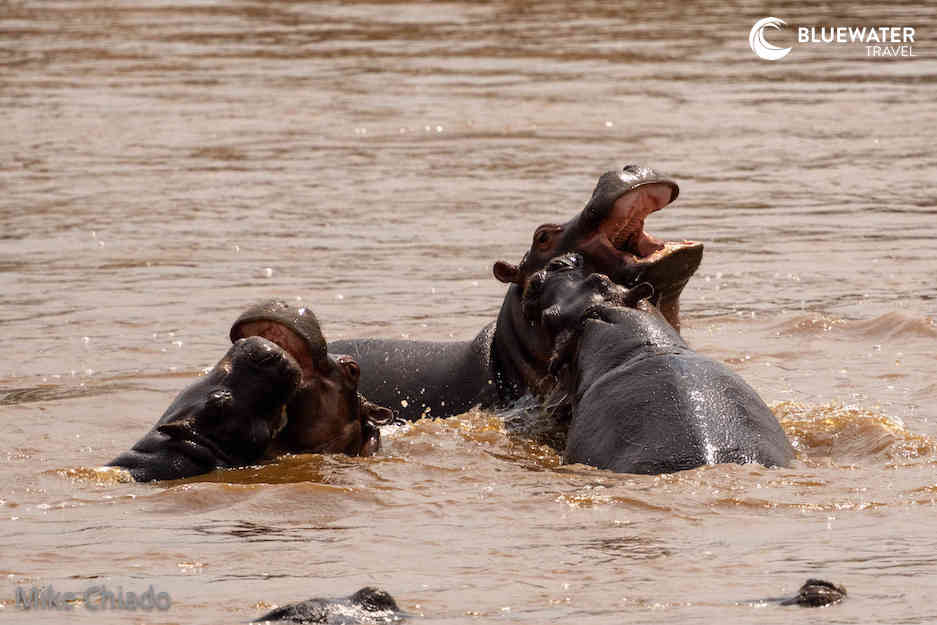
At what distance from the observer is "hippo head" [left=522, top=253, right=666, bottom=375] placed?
6719 mm

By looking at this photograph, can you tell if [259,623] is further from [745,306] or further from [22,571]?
[745,306]

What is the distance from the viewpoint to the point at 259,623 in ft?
14.4

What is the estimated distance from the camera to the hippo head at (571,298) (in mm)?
6719

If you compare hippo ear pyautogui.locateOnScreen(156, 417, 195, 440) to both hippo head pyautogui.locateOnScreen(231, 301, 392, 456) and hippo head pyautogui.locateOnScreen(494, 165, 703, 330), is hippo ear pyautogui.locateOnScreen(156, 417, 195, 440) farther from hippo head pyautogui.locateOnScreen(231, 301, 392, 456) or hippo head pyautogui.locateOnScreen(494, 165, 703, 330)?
hippo head pyautogui.locateOnScreen(494, 165, 703, 330)

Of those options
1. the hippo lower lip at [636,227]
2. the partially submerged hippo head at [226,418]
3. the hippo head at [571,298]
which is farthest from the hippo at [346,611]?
the hippo lower lip at [636,227]

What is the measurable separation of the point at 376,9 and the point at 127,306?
1584 cm

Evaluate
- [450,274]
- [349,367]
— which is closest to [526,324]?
[349,367]

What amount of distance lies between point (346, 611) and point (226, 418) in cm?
192

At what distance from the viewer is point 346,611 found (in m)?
4.38

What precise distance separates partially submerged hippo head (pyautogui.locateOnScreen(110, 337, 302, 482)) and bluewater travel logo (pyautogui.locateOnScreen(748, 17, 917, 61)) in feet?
46.7

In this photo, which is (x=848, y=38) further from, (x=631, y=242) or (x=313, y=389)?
(x=313, y=389)

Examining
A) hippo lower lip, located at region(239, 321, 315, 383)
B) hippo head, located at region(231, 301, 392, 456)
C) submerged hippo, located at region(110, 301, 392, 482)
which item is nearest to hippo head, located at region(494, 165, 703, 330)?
hippo head, located at region(231, 301, 392, 456)

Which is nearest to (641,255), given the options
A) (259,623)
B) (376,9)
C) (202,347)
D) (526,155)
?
(202,347)

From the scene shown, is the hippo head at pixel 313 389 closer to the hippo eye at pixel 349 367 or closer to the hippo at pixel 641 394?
the hippo eye at pixel 349 367
